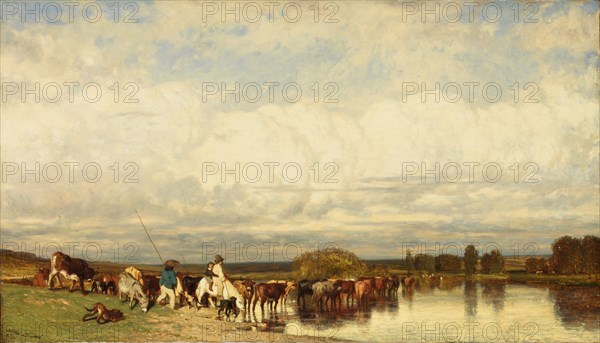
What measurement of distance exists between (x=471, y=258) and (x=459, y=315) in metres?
0.76

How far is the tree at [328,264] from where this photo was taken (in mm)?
11570

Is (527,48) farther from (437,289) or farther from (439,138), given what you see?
(437,289)

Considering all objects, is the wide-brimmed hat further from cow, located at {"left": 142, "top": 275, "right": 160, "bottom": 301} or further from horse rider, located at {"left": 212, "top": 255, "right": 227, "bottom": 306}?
horse rider, located at {"left": 212, "top": 255, "right": 227, "bottom": 306}

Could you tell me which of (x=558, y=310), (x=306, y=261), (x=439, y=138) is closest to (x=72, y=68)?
(x=306, y=261)

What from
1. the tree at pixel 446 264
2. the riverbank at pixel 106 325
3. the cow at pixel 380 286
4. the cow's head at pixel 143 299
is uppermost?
the tree at pixel 446 264

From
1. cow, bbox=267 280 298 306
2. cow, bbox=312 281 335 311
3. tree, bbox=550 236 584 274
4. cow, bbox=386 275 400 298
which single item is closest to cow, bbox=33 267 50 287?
cow, bbox=267 280 298 306

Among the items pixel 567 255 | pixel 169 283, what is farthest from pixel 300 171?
pixel 567 255

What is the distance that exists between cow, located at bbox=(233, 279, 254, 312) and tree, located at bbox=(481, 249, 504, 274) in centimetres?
307

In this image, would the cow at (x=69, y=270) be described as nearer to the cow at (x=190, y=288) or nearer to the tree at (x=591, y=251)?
the cow at (x=190, y=288)

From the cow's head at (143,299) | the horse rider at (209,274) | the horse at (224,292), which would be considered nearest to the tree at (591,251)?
the horse at (224,292)

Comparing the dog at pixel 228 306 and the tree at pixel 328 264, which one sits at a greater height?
the tree at pixel 328 264

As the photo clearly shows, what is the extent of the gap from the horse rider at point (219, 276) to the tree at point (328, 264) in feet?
3.13

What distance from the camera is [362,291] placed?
1160 centimetres

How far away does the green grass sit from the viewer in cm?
1148
